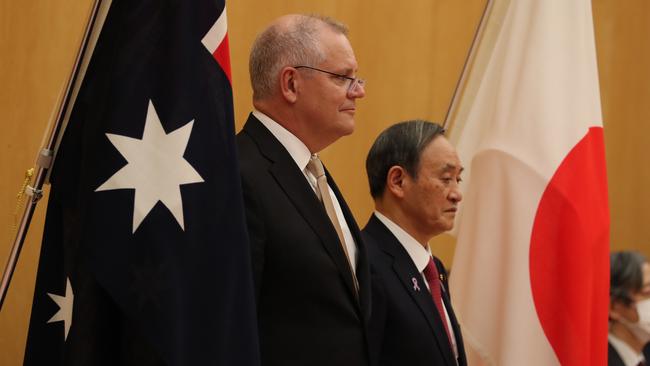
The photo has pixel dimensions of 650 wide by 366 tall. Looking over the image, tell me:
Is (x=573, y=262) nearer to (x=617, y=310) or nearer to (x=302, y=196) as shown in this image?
(x=617, y=310)

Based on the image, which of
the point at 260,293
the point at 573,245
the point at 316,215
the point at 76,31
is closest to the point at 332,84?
the point at 316,215

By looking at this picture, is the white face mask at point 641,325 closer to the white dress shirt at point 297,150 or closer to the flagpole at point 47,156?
the white dress shirt at point 297,150

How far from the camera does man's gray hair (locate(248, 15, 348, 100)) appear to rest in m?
2.28

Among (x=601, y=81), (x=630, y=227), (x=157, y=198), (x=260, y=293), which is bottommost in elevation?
(x=260, y=293)

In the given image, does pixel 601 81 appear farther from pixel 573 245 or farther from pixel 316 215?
pixel 316 215

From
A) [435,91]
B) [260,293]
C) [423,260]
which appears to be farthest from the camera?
[435,91]

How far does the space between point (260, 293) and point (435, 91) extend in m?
2.43

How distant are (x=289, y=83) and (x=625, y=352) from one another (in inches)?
73.0

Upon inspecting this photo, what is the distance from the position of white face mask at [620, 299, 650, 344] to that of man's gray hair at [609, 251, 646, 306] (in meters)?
0.05

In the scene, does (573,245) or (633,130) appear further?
(633,130)

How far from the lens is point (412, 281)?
256cm

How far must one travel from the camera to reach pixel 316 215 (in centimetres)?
213

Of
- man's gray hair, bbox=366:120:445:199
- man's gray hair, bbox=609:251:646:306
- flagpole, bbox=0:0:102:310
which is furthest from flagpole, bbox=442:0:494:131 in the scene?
flagpole, bbox=0:0:102:310

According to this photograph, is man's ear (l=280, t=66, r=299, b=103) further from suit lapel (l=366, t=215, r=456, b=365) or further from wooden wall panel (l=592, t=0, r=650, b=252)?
wooden wall panel (l=592, t=0, r=650, b=252)
